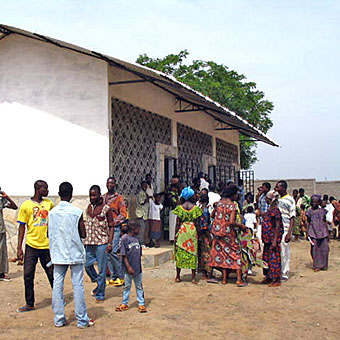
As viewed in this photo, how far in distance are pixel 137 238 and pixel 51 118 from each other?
14.3 ft

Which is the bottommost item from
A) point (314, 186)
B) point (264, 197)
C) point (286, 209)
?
point (286, 209)

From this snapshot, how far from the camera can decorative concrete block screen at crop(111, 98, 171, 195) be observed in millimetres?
9328

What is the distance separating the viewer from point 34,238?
206 inches

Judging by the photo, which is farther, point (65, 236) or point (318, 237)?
point (318, 237)

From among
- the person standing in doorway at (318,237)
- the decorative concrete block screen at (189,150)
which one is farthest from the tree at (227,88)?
→ the person standing in doorway at (318,237)

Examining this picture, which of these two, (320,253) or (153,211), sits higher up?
(153,211)

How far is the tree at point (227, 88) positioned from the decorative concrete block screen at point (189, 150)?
351 inches

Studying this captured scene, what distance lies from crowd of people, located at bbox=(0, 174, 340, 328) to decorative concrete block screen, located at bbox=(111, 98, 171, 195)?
1.38 ft

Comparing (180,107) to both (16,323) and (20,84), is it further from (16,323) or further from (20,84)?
(16,323)

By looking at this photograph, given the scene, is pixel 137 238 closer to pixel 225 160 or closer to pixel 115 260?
pixel 115 260

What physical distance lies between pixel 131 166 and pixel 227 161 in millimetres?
7805

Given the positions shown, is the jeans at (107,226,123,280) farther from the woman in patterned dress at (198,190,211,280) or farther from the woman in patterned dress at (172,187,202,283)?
the woman in patterned dress at (198,190,211,280)

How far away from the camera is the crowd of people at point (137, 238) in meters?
4.66

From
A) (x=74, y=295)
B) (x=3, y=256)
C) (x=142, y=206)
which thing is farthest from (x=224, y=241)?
(x=3, y=256)
